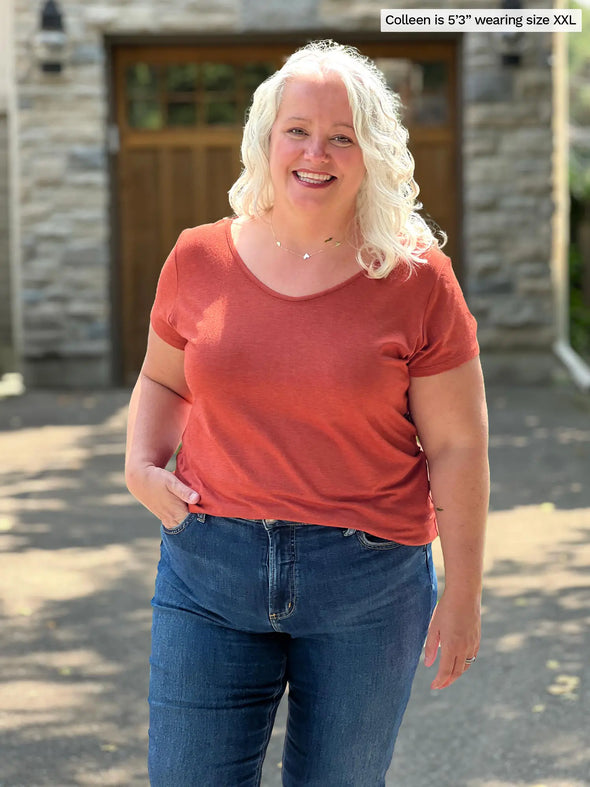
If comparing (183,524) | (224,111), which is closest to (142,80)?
(224,111)

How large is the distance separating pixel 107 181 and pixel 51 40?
4.06ft

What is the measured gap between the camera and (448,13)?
8.47ft

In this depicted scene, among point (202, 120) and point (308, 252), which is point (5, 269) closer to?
point (202, 120)

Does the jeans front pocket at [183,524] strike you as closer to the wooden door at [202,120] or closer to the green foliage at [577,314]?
the wooden door at [202,120]

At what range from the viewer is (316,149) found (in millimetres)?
2219

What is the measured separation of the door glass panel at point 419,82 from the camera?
34.9ft

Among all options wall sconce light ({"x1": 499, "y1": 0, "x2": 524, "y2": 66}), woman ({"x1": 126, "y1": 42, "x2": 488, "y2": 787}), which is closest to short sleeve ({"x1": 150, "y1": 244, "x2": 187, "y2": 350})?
woman ({"x1": 126, "y1": 42, "x2": 488, "y2": 787})

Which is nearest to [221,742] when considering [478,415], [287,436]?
[287,436]

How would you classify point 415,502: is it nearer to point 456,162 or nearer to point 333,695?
point 333,695

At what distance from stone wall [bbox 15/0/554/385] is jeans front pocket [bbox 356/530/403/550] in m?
8.41

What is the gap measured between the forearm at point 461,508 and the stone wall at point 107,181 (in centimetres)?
833

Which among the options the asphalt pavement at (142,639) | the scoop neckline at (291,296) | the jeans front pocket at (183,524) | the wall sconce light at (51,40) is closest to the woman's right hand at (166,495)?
the jeans front pocket at (183,524)

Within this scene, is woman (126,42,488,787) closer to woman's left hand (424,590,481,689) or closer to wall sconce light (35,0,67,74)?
woman's left hand (424,590,481,689)

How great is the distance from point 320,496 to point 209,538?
226 mm
